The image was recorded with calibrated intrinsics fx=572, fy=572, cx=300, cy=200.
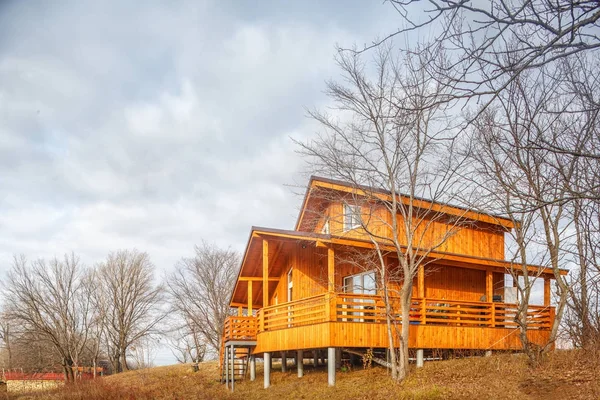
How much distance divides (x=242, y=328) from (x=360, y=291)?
480 cm

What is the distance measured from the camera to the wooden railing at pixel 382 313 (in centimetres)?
1711

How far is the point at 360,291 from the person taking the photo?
20.6m

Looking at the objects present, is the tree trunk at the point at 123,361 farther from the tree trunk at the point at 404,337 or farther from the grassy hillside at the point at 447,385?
the tree trunk at the point at 404,337

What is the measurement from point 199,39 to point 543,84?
8008 millimetres

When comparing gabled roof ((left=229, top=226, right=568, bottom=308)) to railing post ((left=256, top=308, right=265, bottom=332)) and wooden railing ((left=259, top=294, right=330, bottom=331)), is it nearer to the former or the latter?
wooden railing ((left=259, top=294, right=330, bottom=331))

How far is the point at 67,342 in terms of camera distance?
40562 mm

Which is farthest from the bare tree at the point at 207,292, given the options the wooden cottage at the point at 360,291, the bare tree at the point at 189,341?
the wooden cottage at the point at 360,291

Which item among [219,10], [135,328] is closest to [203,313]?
[135,328]

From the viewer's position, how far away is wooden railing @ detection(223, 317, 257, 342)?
21.8m

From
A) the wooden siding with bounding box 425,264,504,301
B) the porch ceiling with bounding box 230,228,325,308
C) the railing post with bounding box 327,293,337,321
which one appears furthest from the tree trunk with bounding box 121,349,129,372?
the railing post with bounding box 327,293,337,321

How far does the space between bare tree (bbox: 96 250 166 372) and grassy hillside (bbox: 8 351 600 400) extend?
26929 mm

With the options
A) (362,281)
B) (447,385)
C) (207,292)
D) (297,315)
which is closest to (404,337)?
(447,385)

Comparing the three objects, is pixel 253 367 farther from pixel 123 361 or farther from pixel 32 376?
pixel 32 376

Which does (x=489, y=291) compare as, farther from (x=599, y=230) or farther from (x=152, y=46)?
(x=152, y=46)
